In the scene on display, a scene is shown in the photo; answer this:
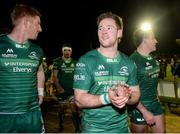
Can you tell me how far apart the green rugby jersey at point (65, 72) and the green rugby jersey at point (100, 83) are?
6.63m

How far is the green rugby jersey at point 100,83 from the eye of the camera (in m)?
4.04

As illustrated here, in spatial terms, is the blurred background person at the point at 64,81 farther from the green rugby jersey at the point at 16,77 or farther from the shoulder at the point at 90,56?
the shoulder at the point at 90,56

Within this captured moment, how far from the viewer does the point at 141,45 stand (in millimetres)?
6824

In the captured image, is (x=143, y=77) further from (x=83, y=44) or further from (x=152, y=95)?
(x=83, y=44)

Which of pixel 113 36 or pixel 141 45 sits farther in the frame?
pixel 141 45

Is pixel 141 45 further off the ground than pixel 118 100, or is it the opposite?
pixel 141 45

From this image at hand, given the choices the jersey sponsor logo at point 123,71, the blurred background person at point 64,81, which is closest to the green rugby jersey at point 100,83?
the jersey sponsor logo at point 123,71

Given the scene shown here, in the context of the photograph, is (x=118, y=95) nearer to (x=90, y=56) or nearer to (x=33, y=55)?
(x=90, y=56)

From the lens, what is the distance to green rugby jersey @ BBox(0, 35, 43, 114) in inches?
190

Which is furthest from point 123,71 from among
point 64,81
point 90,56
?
point 64,81

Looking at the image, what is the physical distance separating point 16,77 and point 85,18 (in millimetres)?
43889

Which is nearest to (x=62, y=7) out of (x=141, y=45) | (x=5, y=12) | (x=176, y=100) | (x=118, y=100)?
(x=5, y=12)

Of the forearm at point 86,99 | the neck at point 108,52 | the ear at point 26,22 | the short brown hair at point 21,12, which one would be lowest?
the forearm at point 86,99

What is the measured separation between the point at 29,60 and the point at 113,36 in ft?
4.57
